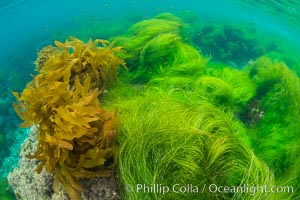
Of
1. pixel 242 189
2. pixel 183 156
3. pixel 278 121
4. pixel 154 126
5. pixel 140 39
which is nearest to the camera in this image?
pixel 242 189

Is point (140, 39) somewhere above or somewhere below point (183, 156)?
below

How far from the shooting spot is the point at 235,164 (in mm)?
3154

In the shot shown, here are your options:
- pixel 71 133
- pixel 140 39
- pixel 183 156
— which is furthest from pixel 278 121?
pixel 71 133

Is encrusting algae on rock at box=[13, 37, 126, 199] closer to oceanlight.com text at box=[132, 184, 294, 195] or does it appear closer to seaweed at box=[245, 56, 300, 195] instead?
oceanlight.com text at box=[132, 184, 294, 195]

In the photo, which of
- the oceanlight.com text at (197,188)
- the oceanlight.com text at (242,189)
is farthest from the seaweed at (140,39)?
the oceanlight.com text at (242,189)

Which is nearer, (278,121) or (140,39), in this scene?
(278,121)

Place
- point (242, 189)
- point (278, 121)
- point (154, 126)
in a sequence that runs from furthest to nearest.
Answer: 1. point (278, 121)
2. point (154, 126)
3. point (242, 189)

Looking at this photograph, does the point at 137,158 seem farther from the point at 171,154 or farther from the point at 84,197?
the point at 84,197

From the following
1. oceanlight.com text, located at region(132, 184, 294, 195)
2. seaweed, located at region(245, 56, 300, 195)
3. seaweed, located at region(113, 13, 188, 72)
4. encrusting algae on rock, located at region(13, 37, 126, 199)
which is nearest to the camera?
oceanlight.com text, located at region(132, 184, 294, 195)

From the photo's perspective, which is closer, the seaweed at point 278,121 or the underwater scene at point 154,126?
the underwater scene at point 154,126

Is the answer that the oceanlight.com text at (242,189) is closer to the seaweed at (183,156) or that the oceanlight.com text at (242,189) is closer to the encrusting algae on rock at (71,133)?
the seaweed at (183,156)

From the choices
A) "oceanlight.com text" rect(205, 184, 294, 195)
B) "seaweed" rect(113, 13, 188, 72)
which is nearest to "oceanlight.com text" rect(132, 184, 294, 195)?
"oceanlight.com text" rect(205, 184, 294, 195)

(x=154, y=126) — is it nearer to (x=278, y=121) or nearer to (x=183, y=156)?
(x=183, y=156)

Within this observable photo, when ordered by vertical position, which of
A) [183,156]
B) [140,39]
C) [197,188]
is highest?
[183,156]
